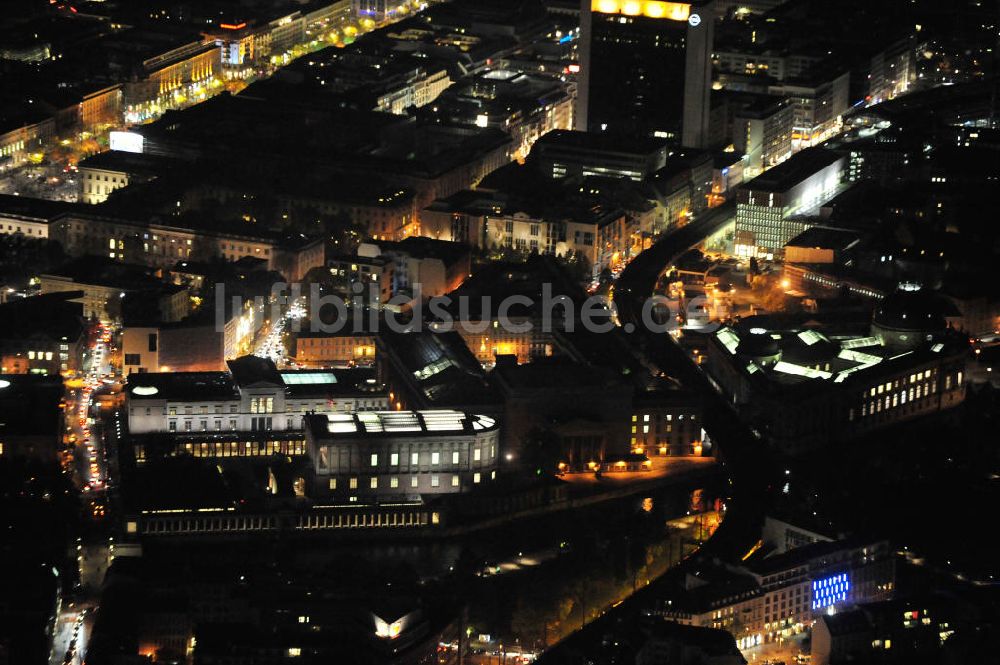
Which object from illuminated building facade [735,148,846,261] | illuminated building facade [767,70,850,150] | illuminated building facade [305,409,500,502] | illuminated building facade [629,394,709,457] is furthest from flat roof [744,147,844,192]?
illuminated building facade [305,409,500,502]

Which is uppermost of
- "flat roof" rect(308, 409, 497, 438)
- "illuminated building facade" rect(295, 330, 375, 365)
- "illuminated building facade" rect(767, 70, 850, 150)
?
"illuminated building facade" rect(767, 70, 850, 150)

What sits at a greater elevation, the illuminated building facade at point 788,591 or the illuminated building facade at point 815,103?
the illuminated building facade at point 815,103

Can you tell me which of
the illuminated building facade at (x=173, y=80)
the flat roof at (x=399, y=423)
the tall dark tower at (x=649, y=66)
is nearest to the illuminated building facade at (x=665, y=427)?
the flat roof at (x=399, y=423)

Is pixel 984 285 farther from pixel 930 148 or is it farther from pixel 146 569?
pixel 146 569

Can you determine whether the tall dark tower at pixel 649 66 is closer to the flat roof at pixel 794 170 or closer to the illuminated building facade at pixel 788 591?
the flat roof at pixel 794 170

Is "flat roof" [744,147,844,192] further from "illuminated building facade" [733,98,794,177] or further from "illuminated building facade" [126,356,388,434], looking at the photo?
"illuminated building facade" [126,356,388,434]

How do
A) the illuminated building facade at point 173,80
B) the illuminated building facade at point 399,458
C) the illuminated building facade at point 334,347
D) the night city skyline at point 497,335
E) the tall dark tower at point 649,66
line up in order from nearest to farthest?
1. the night city skyline at point 497,335
2. the illuminated building facade at point 399,458
3. the illuminated building facade at point 334,347
4. the tall dark tower at point 649,66
5. the illuminated building facade at point 173,80
